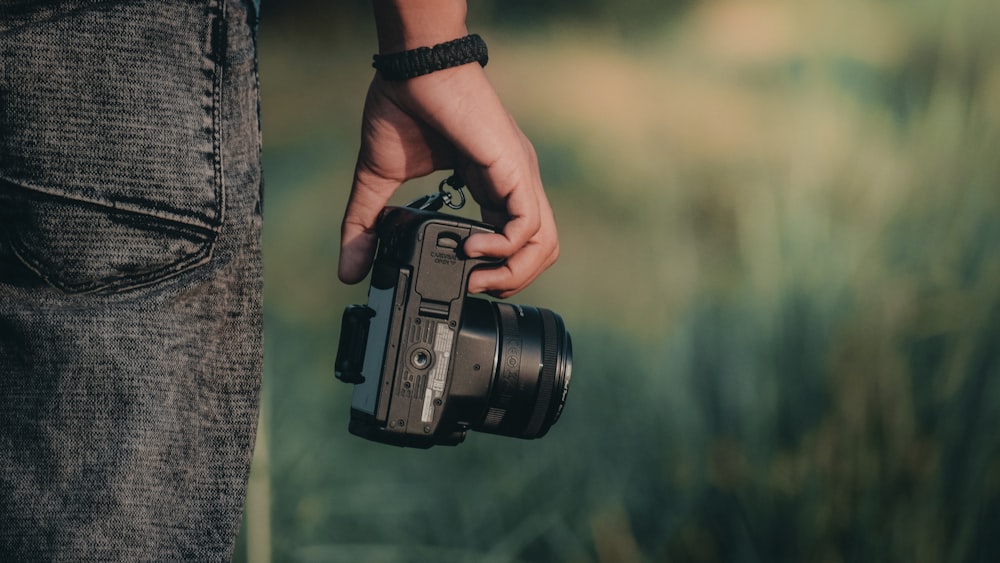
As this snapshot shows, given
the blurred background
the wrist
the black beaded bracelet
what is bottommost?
the blurred background

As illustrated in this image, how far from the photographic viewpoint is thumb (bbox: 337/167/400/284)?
0.89m

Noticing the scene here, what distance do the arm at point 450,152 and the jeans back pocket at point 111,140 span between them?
0.77ft

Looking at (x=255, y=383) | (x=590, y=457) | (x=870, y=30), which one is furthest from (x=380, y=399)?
(x=870, y=30)

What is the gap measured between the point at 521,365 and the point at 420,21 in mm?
326

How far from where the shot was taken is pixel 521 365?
0.91m

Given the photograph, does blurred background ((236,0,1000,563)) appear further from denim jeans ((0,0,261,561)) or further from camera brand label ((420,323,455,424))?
denim jeans ((0,0,261,561))

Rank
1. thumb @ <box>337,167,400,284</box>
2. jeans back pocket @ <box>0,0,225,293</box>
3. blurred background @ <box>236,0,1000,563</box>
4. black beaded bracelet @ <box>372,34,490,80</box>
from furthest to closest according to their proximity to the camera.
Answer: blurred background @ <box>236,0,1000,563</box> < thumb @ <box>337,167,400,284</box> < black beaded bracelet @ <box>372,34,490,80</box> < jeans back pocket @ <box>0,0,225,293</box>

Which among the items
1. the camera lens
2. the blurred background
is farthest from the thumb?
the blurred background

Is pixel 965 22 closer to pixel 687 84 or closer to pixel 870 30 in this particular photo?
pixel 870 30

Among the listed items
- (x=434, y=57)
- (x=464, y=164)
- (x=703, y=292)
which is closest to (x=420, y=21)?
(x=434, y=57)

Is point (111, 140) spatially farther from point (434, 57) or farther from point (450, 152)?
point (450, 152)

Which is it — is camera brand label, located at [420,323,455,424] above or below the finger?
below

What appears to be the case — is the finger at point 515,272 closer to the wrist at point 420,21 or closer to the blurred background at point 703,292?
the wrist at point 420,21

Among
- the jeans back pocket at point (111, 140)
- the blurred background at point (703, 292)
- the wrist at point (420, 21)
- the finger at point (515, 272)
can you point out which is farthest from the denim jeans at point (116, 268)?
the blurred background at point (703, 292)
